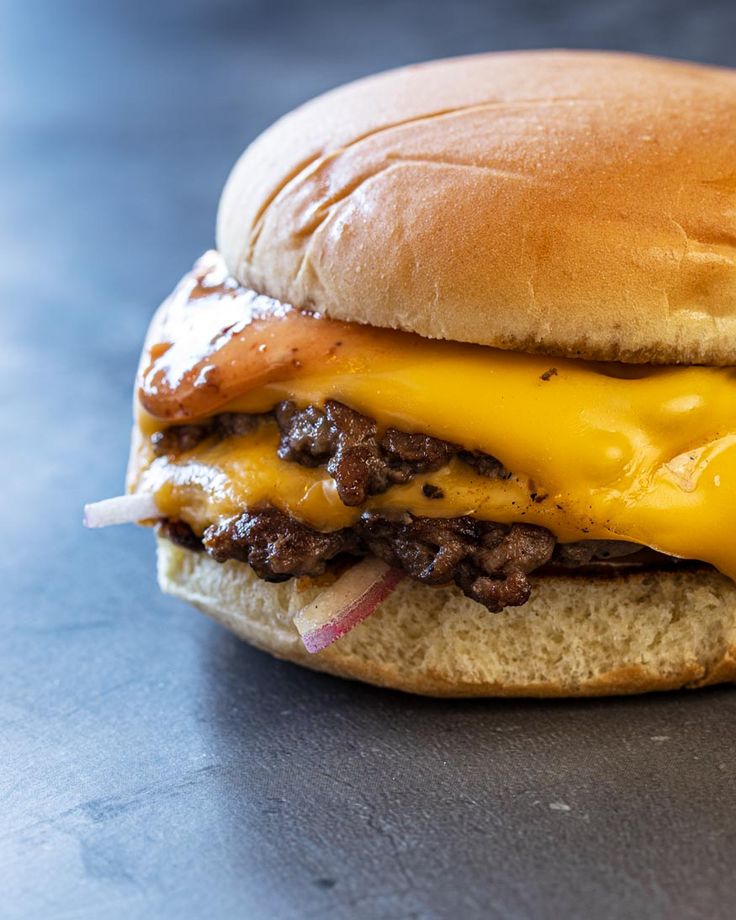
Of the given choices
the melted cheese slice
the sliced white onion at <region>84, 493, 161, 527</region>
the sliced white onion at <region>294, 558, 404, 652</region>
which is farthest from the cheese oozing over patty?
the sliced white onion at <region>84, 493, 161, 527</region>

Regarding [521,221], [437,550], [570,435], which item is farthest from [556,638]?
[521,221]

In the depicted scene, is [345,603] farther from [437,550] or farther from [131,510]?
[131,510]

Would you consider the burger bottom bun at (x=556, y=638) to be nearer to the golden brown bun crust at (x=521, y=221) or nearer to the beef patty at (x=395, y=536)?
the beef patty at (x=395, y=536)

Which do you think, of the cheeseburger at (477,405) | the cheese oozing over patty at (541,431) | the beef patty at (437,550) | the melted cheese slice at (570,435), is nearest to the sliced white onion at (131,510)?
the cheeseburger at (477,405)

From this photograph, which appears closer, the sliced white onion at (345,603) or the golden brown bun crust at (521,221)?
the golden brown bun crust at (521,221)

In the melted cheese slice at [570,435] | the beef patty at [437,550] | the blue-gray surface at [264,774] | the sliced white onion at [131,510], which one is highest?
the melted cheese slice at [570,435]

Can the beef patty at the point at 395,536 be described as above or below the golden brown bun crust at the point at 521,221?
below
